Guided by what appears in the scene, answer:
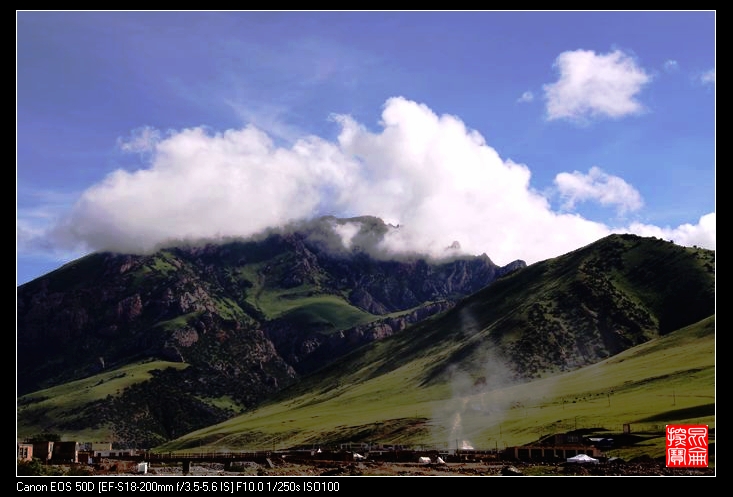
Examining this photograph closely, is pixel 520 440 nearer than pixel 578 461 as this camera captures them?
No

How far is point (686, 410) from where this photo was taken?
14275 cm
